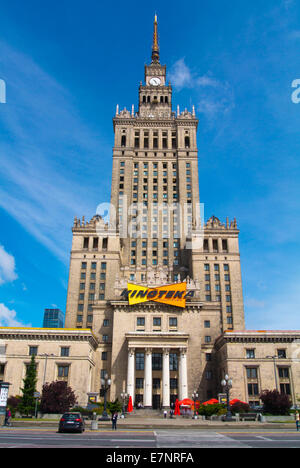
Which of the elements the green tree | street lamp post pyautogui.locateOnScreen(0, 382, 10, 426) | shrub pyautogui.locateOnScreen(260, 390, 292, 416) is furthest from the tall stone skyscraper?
street lamp post pyautogui.locateOnScreen(0, 382, 10, 426)

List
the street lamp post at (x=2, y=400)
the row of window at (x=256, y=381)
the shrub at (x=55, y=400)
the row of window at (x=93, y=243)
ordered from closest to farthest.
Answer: the street lamp post at (x=2, y=400) → the shrub at (x=55, y=400) → the row of window at (x=256, y=381) → the row of window at (x=93, y=243)

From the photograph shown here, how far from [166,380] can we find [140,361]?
19.8 feet

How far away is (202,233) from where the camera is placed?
97.7 m

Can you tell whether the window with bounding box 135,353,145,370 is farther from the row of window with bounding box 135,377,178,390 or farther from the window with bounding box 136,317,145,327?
the window with bounding box 136,317,145,327

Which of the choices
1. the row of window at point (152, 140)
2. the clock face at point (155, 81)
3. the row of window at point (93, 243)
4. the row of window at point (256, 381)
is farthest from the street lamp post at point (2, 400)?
the clock face at point (155, 81)

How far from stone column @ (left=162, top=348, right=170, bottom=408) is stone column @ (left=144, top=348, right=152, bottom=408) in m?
2.33

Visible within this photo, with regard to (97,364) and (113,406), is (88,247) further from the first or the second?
(113,406)

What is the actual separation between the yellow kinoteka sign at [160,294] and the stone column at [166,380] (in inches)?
371

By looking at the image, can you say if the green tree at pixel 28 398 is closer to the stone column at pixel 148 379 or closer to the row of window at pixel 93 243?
the stone column at pixel 148 379

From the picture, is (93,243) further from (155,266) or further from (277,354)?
(277,354)

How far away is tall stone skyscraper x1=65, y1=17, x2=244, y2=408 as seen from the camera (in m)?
69.6

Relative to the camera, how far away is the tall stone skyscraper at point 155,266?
69.6m
